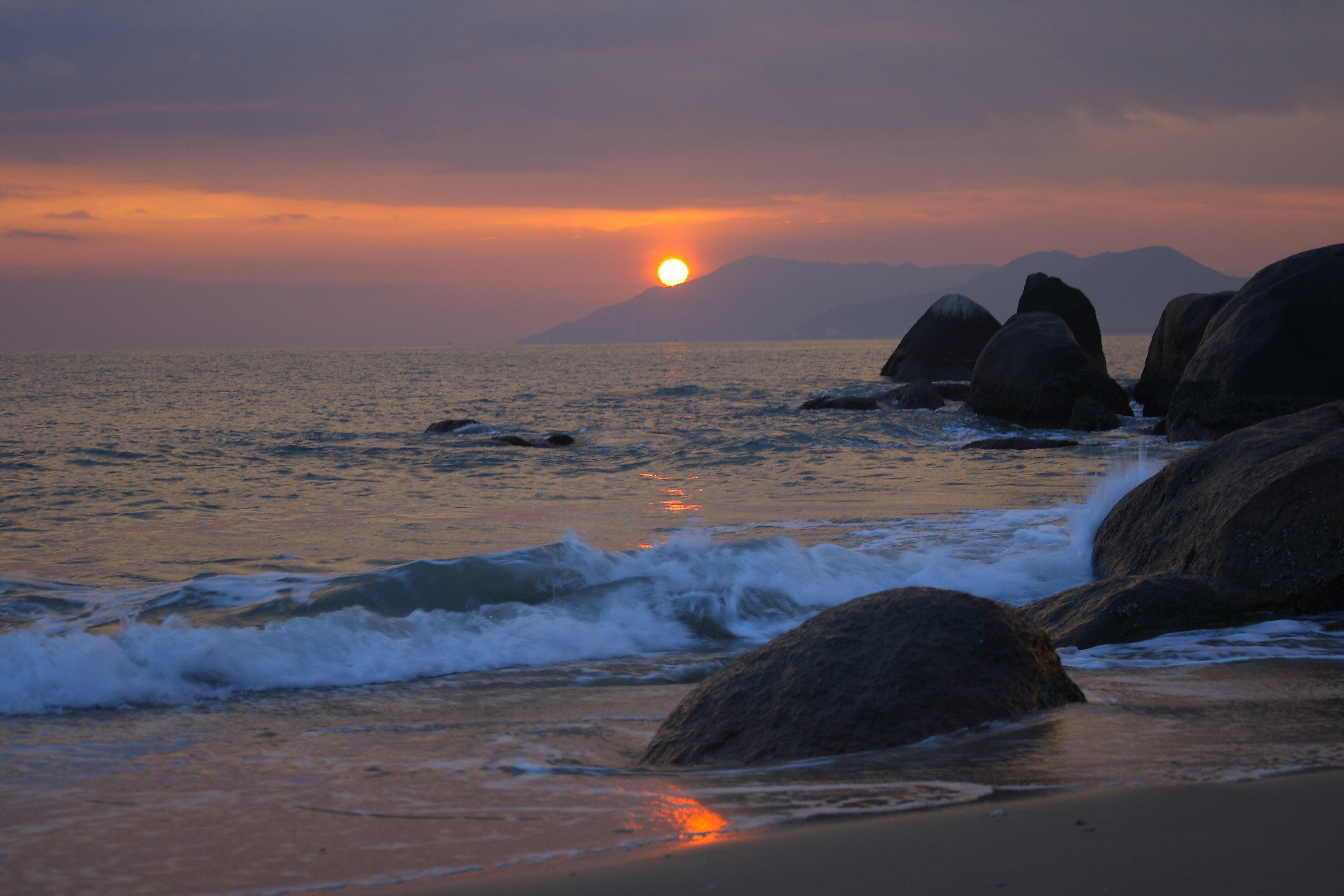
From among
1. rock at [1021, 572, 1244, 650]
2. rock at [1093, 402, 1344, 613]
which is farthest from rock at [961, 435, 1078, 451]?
rock at [1021, 572, 1244, 650]

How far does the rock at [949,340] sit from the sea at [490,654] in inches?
657

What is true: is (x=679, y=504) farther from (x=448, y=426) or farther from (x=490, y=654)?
(x=448, y=426)

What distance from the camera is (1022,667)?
13.1 ft

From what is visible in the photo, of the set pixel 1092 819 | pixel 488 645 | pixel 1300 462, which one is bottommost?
Result: pixel 488 645

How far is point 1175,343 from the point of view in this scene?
73.7 ft

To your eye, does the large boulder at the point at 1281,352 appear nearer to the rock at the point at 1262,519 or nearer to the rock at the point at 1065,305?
the rock at the point at 1262,519

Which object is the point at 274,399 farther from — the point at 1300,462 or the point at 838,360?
the point at 838,360

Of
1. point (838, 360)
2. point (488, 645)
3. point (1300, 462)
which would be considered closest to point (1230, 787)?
point (1300, 462)

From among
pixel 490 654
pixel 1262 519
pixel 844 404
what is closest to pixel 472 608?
pixel 490 654

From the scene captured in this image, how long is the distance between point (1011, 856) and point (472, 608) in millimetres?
5275

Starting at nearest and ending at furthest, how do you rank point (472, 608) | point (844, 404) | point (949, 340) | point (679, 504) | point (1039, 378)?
point (472, 608)
point (679, 504)
point (1039, 378)
point (844, 404)
point (949, 340)

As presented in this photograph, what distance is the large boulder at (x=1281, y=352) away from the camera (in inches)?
613

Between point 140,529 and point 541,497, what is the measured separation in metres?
4.67

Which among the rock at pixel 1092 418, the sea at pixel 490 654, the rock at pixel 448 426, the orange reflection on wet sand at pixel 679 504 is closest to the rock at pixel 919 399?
the rock at pixel 1092 418
